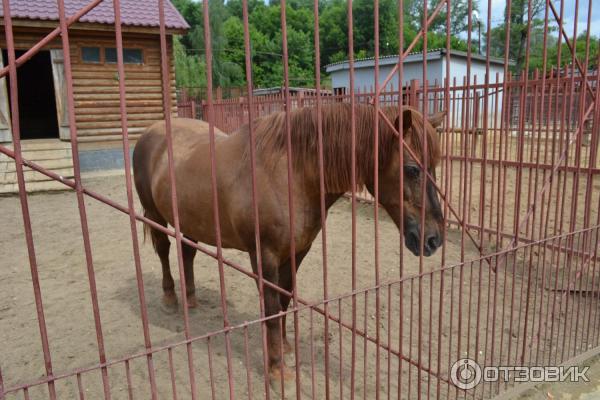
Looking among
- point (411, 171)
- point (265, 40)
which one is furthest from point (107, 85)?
point (265, 40)

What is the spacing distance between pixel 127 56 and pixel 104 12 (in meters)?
1.08

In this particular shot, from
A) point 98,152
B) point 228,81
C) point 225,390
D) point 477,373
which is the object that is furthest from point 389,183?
point 228,81

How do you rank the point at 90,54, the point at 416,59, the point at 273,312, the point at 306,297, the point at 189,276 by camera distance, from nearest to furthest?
the point at 273,312
the point at 189,276
the point at 306,297
the point at 90,54
the point at 416,59

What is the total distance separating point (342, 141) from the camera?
2211 millimetres

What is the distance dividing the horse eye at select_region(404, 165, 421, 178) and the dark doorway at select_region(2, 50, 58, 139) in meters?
14.5

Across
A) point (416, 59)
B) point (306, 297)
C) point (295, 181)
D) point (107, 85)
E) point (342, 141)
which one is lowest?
point (306, 297)

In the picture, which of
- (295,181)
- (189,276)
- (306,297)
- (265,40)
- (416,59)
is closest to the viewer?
(295,181)

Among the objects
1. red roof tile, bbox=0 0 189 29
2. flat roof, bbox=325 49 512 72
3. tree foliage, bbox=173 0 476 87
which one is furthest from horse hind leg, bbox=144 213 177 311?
tree foliage, bbox=173 0 476 87

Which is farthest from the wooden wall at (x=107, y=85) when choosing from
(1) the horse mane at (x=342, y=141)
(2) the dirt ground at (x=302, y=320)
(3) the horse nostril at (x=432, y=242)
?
(3) the horse nostril at (x=432, y=242)

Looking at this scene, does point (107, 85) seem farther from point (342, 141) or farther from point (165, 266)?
point (342, 141)

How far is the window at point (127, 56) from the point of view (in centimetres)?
1055

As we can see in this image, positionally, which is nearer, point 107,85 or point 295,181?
point 295,181

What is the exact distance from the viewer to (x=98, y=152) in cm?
1040

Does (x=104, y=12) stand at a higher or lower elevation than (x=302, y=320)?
higher
